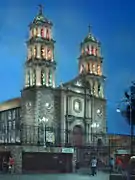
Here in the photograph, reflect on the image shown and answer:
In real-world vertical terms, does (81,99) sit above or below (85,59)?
below

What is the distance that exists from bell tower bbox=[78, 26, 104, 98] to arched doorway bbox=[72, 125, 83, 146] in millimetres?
9424

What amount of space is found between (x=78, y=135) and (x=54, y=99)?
9.35m

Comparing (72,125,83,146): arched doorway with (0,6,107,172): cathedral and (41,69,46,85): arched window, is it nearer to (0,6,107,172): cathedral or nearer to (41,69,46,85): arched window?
(0,6,107,172): cathedral

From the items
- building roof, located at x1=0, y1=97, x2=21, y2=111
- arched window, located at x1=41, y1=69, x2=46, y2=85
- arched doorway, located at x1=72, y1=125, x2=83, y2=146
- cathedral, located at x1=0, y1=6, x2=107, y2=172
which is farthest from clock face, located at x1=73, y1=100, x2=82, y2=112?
building roof, located at x1=0, y1=97, x2=21, y2=111

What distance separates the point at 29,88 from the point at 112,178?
61.6 m

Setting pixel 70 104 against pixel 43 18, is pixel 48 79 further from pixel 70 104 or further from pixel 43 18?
pixel 43 18

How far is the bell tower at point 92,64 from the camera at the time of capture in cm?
9481

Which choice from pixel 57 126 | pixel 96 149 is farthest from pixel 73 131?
pixel 96 149

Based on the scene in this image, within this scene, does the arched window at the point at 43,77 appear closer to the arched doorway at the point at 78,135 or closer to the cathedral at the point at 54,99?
the cathedral at the point at 54,99

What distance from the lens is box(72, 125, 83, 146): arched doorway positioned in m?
85.1

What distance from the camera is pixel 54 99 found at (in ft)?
279

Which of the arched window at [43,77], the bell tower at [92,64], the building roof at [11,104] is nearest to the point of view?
the arched window at [43,77]

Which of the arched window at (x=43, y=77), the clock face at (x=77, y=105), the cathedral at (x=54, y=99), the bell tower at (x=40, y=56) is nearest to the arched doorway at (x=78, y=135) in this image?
the cathedral at (x=54, y=99)

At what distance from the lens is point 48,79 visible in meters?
83.9
